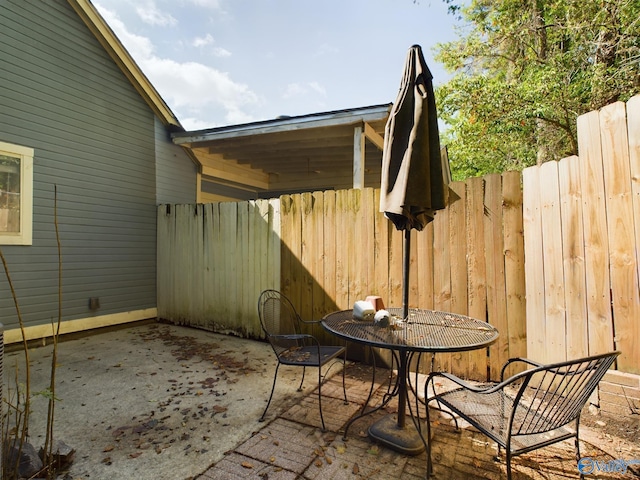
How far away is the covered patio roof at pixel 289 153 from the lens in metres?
5.14

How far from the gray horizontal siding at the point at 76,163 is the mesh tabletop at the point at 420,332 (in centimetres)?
461

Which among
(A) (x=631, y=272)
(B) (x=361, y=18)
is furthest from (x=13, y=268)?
(B) (x=361, y=18)

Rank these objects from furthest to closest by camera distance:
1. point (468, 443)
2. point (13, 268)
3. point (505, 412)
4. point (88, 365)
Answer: point (13, 268)
point (88, 365)
point (468, 443)
point (505, 412)

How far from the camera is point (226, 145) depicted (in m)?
6.61

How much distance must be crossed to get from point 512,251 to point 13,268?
19.9ft

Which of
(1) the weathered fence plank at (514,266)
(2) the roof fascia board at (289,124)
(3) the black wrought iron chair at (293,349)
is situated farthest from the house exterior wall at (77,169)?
(1) the weathered fence plank at (514,266)

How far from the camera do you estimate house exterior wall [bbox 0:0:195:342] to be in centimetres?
450

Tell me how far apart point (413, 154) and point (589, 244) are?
66.2 inches

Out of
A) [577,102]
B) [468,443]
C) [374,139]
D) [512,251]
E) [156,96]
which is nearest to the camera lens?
[468,443]

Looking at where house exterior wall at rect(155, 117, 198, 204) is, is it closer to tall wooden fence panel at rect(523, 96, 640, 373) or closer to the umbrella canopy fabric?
the umbrella canopy fabric

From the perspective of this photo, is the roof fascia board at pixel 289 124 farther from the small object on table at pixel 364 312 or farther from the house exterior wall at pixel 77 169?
the small object on table at pixel 364 312

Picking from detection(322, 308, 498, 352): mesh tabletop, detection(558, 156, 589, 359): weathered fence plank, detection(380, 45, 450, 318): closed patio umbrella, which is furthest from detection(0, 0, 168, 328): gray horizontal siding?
detection(558, 156, 589, 359): weathered fence plank

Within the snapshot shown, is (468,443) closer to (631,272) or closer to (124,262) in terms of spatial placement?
(631,272)

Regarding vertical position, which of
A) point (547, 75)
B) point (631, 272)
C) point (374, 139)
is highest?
point (547, 75)
